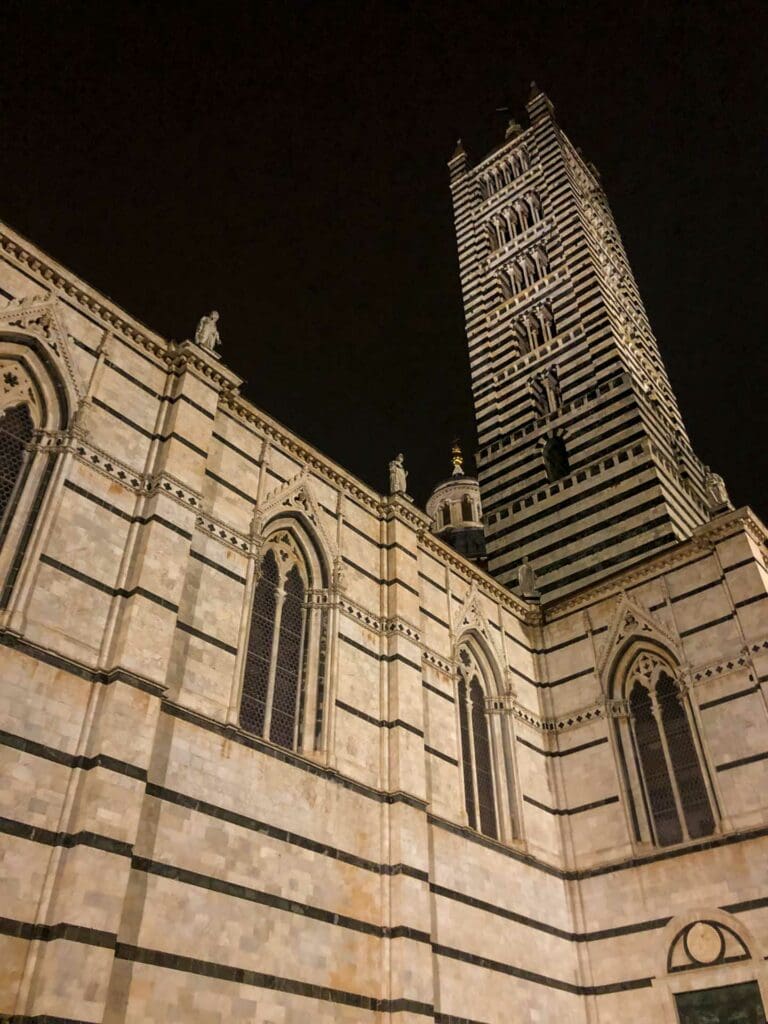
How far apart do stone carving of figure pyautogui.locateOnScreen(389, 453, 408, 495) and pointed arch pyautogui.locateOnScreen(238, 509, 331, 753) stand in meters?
2.90

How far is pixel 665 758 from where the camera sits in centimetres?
1683

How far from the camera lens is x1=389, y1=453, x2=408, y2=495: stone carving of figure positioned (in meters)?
18.1

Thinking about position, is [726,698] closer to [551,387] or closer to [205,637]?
[205,637]

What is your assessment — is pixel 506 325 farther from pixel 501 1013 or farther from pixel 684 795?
pixel 501 1013

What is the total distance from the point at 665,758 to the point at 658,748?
0.27m

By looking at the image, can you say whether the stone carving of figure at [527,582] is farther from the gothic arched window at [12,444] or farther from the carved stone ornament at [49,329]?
the gothic arched window at [12,444]

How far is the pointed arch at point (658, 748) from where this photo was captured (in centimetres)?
1609

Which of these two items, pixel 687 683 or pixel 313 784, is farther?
pixel 687 683

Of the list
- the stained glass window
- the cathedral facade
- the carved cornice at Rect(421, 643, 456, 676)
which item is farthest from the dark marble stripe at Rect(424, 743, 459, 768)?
the stained glass window

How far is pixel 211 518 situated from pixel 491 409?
17.4 meters

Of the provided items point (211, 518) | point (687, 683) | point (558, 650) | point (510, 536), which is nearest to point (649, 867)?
point (687, 683)

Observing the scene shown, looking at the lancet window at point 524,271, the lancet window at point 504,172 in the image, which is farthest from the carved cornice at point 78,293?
the lancet window at point 504,172

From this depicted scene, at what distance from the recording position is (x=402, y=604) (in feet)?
53.5

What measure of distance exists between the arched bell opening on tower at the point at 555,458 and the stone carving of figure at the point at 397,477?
9131mm
